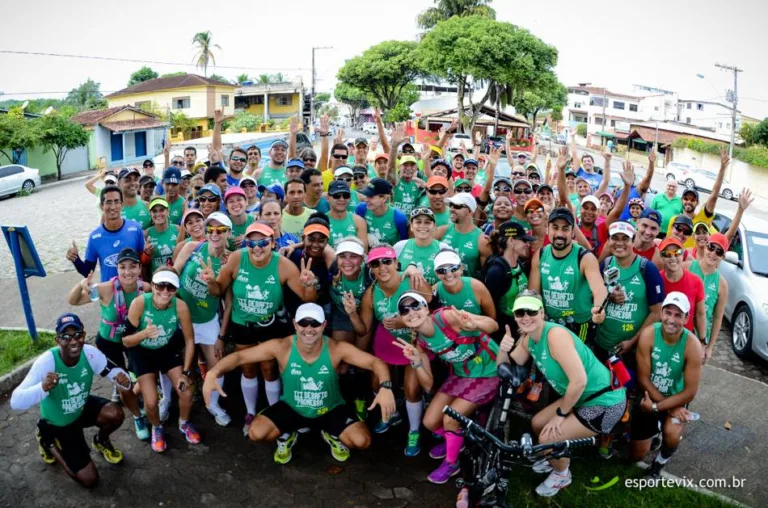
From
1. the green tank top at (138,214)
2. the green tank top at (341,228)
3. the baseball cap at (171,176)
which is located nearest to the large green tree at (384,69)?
the baseball cap at (171,176)

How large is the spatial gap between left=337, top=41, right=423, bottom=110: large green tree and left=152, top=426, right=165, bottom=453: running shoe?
46.2 m

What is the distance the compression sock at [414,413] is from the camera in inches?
205

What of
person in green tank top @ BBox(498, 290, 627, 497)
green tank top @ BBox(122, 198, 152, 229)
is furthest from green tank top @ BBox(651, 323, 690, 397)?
green tank top @ BBox(122, 198, 152, 229)

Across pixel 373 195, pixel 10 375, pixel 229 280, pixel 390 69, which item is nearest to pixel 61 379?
pixel 229 280

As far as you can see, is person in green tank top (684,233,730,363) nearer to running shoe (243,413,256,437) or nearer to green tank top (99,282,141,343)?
running shoe (243,413,256,437)

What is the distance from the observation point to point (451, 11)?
1786 inches

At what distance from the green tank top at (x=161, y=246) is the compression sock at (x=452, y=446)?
3969 mm

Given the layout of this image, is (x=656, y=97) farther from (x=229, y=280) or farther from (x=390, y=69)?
(x=229, y=280)

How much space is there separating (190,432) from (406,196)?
4.15m

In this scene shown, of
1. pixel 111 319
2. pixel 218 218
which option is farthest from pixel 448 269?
→ pixel 111 319

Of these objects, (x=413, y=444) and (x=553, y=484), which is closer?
(x=553, y=484)

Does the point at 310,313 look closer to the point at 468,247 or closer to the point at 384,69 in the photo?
the point at 468,247

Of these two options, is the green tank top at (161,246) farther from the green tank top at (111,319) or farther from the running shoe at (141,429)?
the running shoe at (141,429)

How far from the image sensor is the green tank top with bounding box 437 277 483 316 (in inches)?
193
